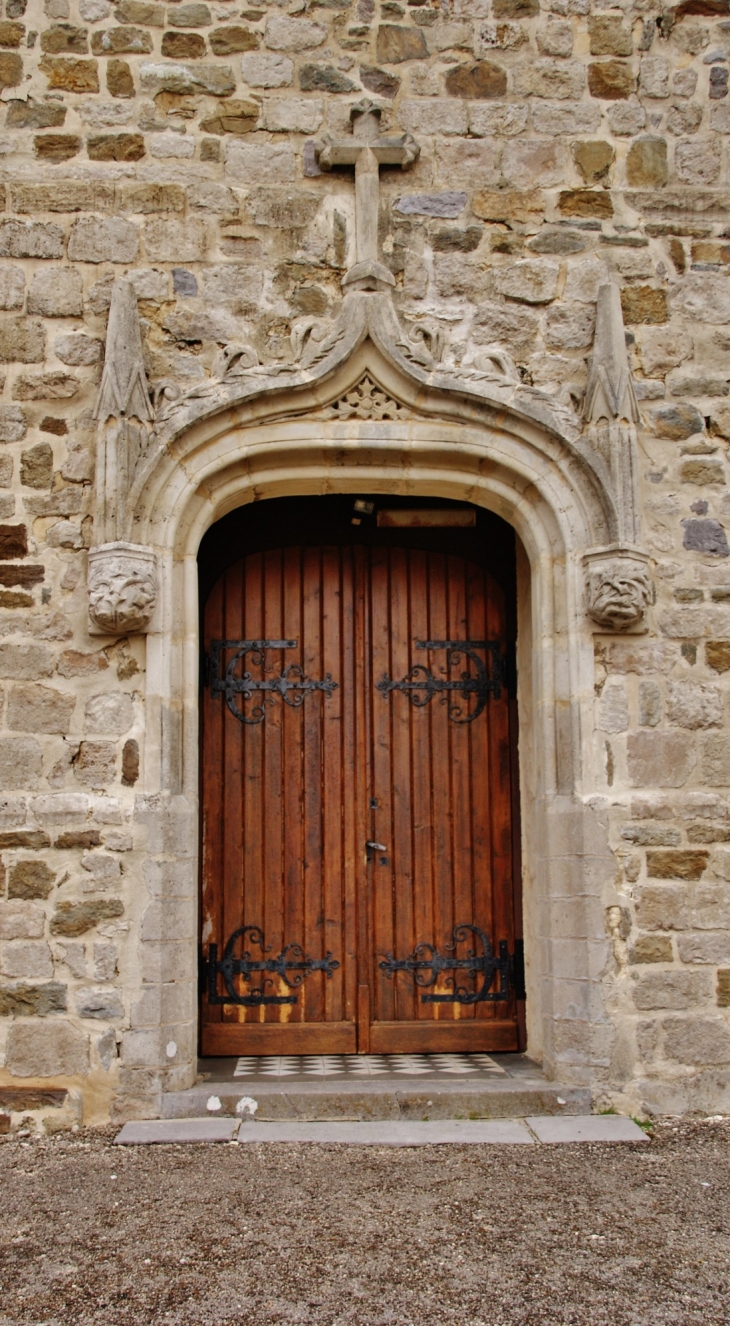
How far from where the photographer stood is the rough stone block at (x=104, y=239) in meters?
4.55

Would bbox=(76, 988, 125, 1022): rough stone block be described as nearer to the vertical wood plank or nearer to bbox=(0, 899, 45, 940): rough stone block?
bbox=(0, 899, 45, 940): rough stone block

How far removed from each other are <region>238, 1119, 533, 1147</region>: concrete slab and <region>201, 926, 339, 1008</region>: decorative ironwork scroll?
728mm

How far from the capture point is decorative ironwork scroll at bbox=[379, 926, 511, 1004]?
4855mm

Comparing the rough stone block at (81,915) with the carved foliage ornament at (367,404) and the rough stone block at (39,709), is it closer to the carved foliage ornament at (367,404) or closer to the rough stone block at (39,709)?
the rough stone block at (39,709)

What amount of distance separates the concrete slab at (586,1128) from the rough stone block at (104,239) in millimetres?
3701

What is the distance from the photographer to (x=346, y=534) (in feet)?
16.8

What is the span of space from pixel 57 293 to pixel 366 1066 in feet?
11.1

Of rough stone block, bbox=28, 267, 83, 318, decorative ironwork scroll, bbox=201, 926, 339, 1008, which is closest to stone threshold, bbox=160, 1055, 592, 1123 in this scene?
decorative ironwork scroll, bbox=201, 926, 339, 1008

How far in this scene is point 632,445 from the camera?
445 cm

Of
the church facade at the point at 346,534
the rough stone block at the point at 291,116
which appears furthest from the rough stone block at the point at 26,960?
the rough stone block at the point at 291,116

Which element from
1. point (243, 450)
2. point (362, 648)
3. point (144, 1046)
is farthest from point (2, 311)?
point (144, 1046)

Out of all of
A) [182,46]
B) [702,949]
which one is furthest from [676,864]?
[182,46]

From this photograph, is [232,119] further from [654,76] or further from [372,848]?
[372,848]

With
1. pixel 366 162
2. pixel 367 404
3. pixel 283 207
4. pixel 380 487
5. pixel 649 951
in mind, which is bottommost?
pixel 649 951
